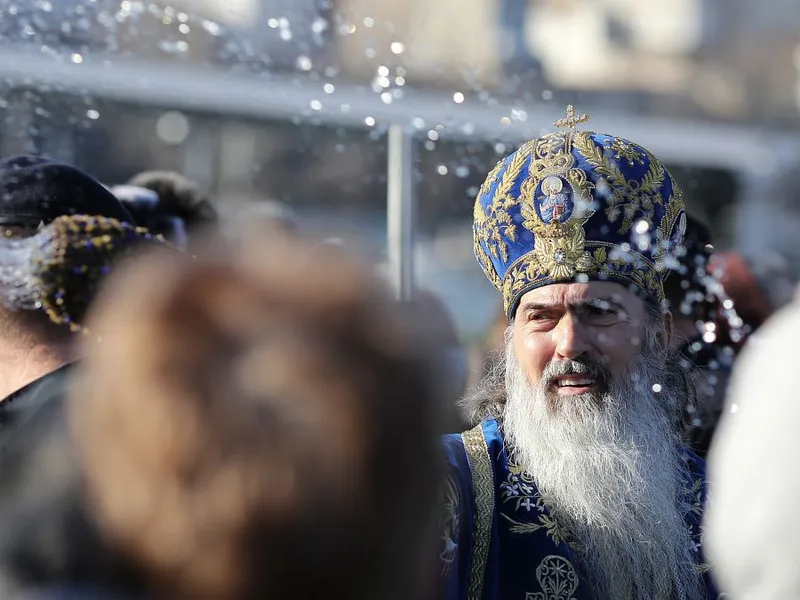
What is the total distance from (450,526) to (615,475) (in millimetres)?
559

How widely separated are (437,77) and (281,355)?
6139 mm

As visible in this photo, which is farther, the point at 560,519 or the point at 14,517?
the point at 560,519

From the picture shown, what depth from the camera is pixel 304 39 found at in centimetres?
757

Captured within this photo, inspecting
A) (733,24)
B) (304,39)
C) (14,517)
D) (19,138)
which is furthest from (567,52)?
(14,517)

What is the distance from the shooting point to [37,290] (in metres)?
2.60

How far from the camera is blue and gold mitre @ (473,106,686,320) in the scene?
10.0 ft

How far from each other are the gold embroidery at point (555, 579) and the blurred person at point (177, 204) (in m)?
2.25

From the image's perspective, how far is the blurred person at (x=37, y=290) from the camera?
2.46 metres

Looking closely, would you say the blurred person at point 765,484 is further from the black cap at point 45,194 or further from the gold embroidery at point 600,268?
the black cap at point 45,194

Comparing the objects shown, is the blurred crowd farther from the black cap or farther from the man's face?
the man's face

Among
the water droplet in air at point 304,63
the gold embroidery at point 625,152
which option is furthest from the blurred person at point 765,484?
the water droplet in air at point 304,63

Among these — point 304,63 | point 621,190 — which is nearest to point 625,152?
point 621,190

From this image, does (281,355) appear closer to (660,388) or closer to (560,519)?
(560,519)

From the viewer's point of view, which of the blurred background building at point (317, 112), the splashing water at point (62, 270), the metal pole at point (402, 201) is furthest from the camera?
the blurred background building at point (317, 112)
